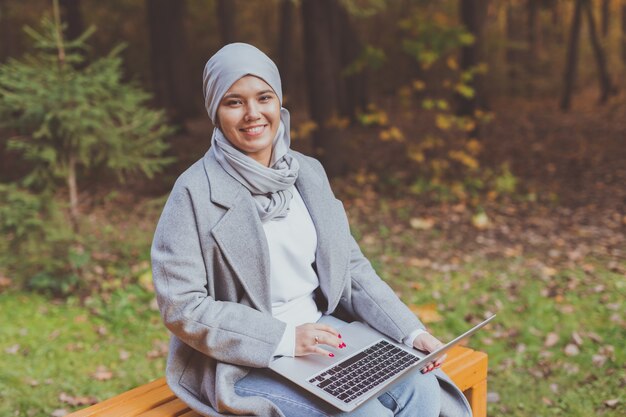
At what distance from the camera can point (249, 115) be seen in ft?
7.89

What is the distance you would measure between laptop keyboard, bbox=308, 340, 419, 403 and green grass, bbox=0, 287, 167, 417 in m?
2.27

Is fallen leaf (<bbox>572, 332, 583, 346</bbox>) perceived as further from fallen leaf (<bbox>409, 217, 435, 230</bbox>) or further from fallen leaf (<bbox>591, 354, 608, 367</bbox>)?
fallen leaf (<bbox>409, 217, 435, 230</bbox>)

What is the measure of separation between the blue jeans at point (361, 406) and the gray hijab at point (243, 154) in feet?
1.95

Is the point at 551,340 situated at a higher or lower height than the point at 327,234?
lower

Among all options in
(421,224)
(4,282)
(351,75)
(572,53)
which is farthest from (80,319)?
(572,53)

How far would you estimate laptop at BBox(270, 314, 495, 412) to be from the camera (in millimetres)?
2246

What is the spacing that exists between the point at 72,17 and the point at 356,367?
10.5 metres

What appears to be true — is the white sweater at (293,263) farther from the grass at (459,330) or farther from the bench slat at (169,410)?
the grass at (459,330)

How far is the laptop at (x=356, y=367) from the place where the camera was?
225cm

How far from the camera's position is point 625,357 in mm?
4348

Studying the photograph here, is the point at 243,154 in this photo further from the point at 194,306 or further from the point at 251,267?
the point at 194,306

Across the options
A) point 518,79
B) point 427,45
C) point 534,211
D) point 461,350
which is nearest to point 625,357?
point 461,350

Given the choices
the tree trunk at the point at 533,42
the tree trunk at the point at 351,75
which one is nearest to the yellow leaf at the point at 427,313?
the tree trunk at the point at 351,75

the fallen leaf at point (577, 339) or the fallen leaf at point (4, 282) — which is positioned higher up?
the fallen leaf at point (4, 282)
